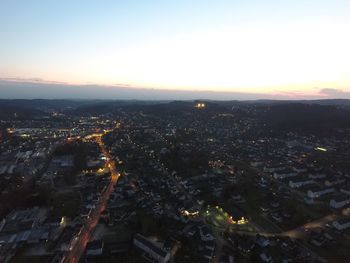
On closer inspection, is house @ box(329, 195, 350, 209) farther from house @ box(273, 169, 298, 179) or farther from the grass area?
→ the grass area

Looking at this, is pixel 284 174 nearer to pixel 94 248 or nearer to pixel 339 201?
pixel 339 201

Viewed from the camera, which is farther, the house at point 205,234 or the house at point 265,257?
the house at point 205,234

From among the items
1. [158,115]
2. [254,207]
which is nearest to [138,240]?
[254,207]

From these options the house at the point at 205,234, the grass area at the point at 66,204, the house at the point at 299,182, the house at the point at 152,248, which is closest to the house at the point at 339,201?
the house at the point at 299,182

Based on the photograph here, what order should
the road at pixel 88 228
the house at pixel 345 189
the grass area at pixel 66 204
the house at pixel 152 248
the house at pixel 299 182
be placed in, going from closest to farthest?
1. the house at pixel 152 248
2. the road at pixel 88 228
3. the grass area at pixel 66 204
4. the house at pixel 345 189
5. the house at pixel 299 182

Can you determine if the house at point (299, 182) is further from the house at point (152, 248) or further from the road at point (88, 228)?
the road at point (88, 228)

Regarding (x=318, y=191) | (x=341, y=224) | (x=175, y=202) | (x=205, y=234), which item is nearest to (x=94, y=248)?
(x=205, y=234)
